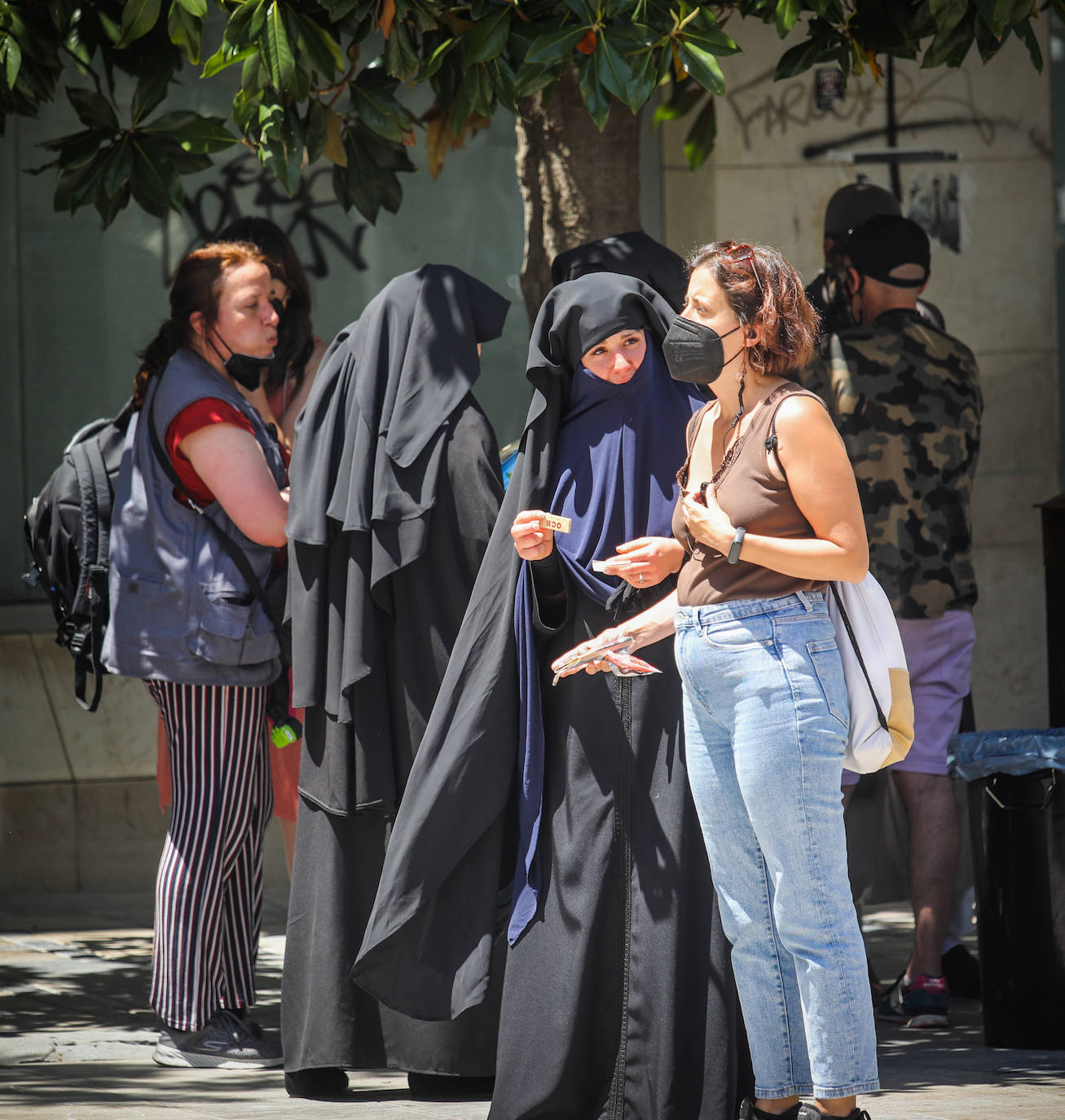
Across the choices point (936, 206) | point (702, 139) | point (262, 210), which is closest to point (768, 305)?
point (702, 139)

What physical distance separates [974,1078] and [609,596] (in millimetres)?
1617

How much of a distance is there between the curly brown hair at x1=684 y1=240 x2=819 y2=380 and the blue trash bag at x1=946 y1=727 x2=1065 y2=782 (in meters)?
1.62

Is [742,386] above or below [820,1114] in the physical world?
above

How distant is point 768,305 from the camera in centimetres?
356

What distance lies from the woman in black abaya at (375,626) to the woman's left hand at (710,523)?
95 centimetres

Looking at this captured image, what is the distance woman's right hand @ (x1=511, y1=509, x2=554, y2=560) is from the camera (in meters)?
3.79

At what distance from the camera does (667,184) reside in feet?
25.2

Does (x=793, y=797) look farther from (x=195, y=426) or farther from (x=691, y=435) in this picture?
(x=195, y=426)

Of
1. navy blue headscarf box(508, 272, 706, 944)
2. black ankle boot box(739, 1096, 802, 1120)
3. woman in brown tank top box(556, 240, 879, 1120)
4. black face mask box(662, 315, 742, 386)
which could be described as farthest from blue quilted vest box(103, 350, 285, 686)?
black ankle boot box(739, 1096, 802, 1120)

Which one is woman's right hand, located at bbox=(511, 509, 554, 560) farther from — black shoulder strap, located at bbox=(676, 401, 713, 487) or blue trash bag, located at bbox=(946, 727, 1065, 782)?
blue trash bag, located at bbox=(946, 727, 1065, 782)

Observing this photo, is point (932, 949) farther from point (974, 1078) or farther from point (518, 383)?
point (518, 383)

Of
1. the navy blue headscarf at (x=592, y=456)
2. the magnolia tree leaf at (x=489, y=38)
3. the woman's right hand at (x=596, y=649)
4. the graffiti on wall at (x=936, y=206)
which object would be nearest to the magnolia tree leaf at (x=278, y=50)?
the magnolia tree leaf at (x=489, y=38)

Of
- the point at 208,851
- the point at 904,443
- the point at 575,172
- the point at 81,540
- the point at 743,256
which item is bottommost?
the point at 208,851

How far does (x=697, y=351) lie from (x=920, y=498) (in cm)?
212
